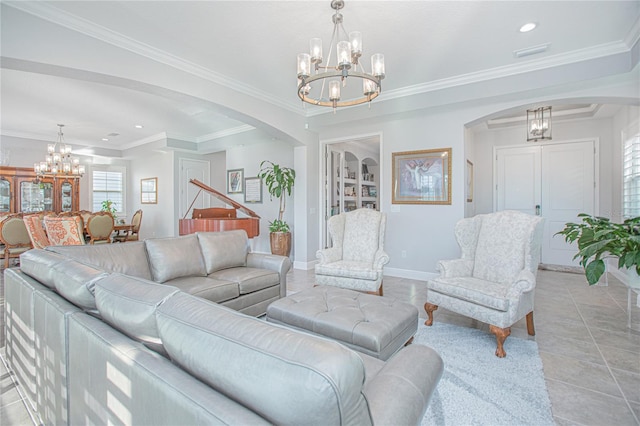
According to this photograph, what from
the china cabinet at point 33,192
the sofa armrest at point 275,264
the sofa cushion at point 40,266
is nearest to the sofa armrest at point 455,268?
the sofa armrest at point 275,264

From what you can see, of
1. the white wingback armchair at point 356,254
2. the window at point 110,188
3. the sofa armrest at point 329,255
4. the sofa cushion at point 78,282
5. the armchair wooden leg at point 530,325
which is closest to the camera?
the sofa cushion at point 78,282

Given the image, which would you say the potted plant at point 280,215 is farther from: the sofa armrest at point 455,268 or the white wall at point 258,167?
the sofa armrest at point 455,268

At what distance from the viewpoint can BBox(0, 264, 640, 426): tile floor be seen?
5.58ft

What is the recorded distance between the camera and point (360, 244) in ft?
12.8

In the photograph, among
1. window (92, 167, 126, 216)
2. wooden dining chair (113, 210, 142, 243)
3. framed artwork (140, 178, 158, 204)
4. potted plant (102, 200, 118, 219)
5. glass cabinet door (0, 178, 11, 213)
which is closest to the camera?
glass cabinet door (0, 178, 11, 213)

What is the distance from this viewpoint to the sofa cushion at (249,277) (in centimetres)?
284

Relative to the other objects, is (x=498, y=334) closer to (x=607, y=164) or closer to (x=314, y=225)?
(x=314, y=225)

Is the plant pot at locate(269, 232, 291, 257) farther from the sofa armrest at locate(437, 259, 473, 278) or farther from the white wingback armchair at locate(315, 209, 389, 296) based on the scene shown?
the sofa armrest at locate(437, 259, 473, 278)

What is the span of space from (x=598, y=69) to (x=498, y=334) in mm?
3027

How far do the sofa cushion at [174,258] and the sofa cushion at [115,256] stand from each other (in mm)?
67

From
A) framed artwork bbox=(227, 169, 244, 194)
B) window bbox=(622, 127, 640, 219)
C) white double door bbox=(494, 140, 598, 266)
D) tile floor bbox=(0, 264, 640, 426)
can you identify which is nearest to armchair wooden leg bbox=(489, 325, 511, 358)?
tile floor bbox=(0, 264, 640, 426)

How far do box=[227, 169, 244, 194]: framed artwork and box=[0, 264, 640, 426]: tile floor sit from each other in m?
3.27

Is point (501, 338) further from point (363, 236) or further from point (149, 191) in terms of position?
point (149, 191)

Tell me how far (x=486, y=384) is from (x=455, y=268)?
1207 millimetres
